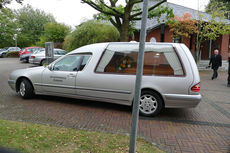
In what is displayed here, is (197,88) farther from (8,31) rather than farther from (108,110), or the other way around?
(8,31)

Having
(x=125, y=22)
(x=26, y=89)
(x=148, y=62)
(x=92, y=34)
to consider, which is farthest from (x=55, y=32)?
(x=148, y=62)

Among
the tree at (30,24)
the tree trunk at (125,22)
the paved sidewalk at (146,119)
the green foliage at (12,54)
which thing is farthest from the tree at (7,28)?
the paved sidewalk at (146,119)

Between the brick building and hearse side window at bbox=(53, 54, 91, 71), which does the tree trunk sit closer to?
hearse side window at bbox=(53, 54, 91, 71)

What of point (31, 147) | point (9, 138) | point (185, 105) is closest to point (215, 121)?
point (185, 105)

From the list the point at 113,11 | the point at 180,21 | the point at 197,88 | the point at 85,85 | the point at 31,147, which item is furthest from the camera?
the point at 180,21

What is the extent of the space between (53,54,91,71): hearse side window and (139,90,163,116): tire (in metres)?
1.97

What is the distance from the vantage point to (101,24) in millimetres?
16594

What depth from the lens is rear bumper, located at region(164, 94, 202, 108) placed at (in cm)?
478

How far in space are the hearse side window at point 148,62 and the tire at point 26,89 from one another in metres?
2.35

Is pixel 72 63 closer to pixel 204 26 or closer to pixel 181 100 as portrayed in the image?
pixel 181 100

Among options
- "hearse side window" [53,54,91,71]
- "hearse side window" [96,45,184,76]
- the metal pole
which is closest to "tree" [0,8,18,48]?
"hearse side window" [53,54,91,71]

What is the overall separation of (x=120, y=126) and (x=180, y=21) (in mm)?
14266

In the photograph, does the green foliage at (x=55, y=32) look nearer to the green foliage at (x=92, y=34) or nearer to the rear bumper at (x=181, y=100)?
the green foliage at (x=92, y=34)

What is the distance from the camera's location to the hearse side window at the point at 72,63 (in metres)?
5.81
